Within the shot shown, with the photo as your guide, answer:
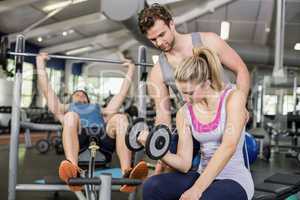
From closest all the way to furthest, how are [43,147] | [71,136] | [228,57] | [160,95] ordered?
[228,57], [160,95], [71,136], [43,147]

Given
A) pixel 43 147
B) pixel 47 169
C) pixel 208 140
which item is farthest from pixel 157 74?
pixel 43 147

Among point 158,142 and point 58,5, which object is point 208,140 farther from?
point 58,5

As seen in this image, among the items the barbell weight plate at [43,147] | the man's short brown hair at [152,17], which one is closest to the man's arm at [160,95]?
the man's short brown hair at [152,17]

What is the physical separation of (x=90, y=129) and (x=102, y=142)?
0.31 ft

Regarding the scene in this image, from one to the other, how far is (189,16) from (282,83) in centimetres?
272

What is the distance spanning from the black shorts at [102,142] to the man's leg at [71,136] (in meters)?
0.17

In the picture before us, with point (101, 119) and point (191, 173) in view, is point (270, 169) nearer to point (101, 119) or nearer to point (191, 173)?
point (101, 119)

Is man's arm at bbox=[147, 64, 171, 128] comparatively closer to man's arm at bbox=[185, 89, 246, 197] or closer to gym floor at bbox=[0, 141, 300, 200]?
man's arm at bbox=[185, 89, 246, 197]

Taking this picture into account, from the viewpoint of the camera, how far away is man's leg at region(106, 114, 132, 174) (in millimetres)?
1756

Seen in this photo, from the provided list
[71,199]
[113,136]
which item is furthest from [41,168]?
[113,136]

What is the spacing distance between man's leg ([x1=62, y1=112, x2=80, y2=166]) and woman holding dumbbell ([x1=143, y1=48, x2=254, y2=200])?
2.10ft

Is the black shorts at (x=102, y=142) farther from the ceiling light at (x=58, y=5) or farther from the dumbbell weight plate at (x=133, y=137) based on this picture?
the ceiling light at (x=58, y=5)

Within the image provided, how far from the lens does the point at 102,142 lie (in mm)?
2078

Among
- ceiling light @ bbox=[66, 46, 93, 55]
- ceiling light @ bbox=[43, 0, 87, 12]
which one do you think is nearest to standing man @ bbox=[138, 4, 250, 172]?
ceiling light @ bbox=[43, 0, 87, 12]
